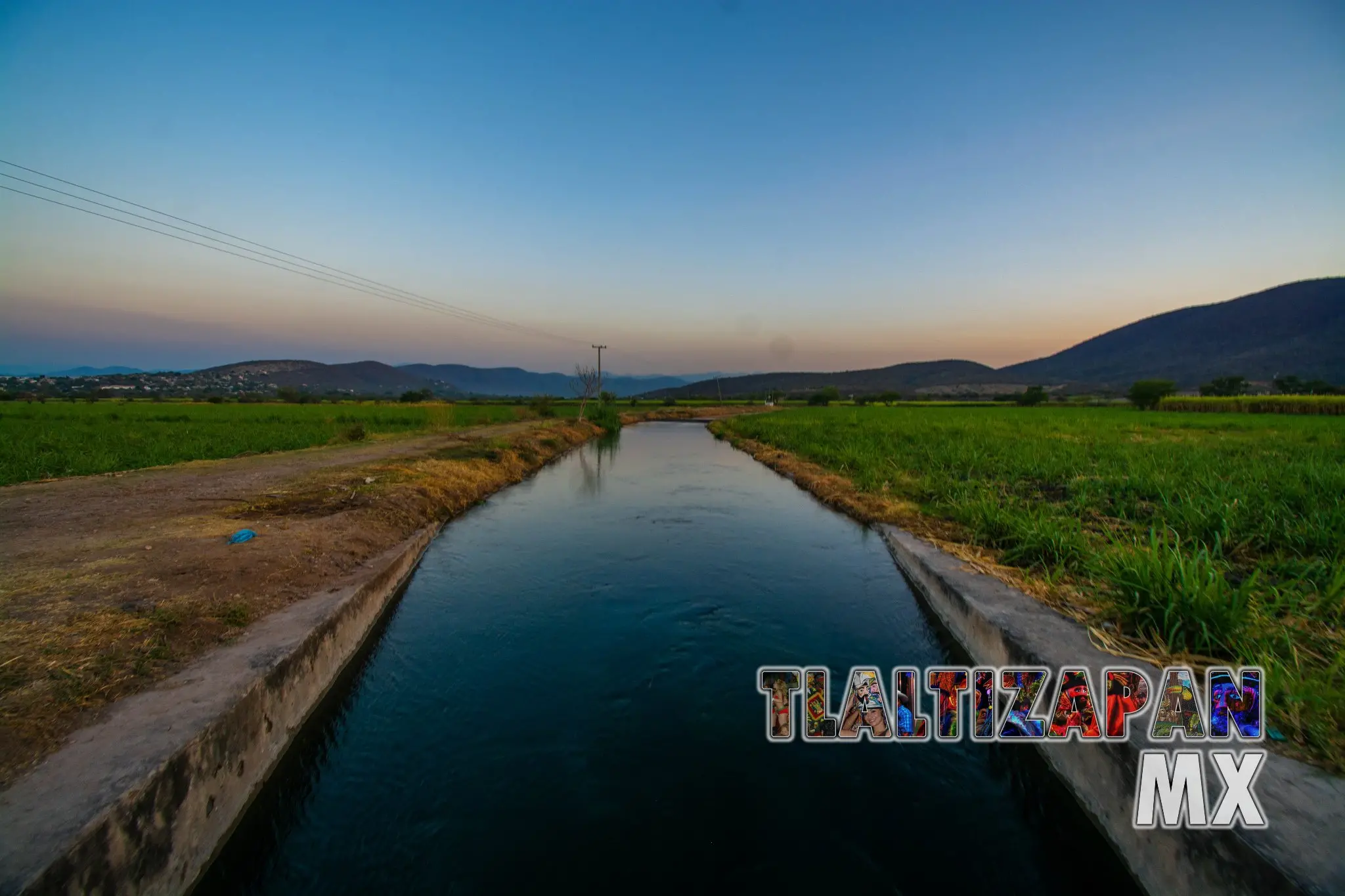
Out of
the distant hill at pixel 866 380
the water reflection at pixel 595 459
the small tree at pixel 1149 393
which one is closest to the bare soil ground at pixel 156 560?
the water reflection at pixel 595 459

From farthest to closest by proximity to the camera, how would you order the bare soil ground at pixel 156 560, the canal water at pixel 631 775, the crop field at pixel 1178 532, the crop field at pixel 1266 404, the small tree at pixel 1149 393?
1. the small tree at pixel 1149 393
2. the crop field at pixel 1266 404
3. the crop field at pixel 1178 532
4. the bare soil ground at pixel 156 560
5. the canal water at pixel 631 775

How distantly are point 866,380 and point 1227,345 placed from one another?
7257 centimetres

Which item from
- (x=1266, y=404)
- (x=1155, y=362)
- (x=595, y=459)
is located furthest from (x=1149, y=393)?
(x=1155, y=362)

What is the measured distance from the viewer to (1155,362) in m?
117

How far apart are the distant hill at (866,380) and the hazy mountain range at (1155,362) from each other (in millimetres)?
318

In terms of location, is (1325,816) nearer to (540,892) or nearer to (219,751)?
(540,892)

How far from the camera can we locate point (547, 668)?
5230 millimetres

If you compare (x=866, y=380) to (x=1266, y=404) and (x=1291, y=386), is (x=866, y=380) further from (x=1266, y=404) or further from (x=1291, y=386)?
(x=1266, y=404)

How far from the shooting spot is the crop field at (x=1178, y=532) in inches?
148

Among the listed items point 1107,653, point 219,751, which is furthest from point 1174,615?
point 219,751

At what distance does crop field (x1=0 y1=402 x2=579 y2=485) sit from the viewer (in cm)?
1267

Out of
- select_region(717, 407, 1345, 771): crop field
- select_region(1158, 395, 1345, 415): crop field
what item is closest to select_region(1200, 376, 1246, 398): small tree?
select_region(1158, 395, 1345, 415): crop field

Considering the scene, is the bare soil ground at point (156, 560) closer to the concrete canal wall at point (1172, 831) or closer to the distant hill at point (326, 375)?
the concrete canal wall at point (1172, 831)

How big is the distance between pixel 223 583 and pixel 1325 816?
25.8 ft
